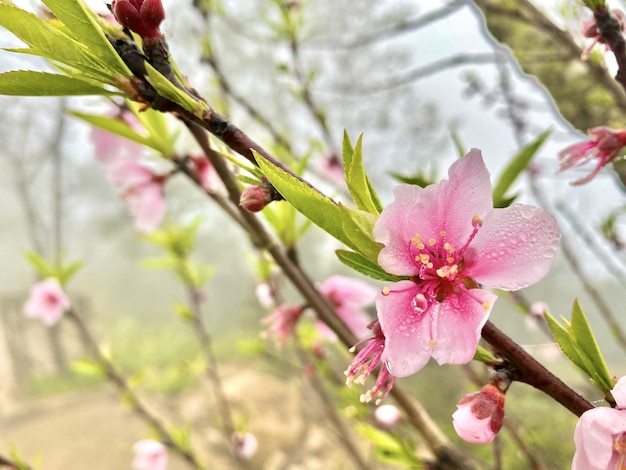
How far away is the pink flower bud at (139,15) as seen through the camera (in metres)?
0.22

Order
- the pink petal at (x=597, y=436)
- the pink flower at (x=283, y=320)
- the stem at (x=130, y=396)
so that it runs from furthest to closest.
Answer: the stem at (x=130, y=396) < the pink flower at (x=283, y=320) < the pink petal at (x=597, y=436)

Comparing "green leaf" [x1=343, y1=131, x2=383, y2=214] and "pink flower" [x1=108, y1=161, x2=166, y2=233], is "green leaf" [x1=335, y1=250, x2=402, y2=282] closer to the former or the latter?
"green leaf" [x1=343, y1=131, x2=383, y2=214]

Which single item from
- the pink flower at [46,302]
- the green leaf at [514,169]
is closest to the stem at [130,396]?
the pink flower at [46,302]

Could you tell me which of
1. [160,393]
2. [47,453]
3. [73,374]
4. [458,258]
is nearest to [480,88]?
[458,258]

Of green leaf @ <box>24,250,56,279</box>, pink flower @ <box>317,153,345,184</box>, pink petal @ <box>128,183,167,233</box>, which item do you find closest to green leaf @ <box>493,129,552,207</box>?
pink petal @ <box>128,183,167,233</box>

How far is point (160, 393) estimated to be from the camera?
11.0ft

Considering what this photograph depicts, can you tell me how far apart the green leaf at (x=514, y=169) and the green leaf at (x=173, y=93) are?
0.21 m

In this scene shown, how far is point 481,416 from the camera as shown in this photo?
20cm

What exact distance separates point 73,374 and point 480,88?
3.67 m

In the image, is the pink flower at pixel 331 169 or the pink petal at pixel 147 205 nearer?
the pink petal at pixel 147 205

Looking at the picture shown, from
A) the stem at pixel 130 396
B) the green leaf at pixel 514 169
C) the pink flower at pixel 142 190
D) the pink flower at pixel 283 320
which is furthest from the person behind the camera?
the stem at pixel 130 396

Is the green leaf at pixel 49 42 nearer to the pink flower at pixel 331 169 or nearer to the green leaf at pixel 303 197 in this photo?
the green leaf at pixel 303 197

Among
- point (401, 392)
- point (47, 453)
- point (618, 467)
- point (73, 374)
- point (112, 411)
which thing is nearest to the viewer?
point (618, 467)

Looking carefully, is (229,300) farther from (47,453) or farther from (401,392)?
(401,392)
